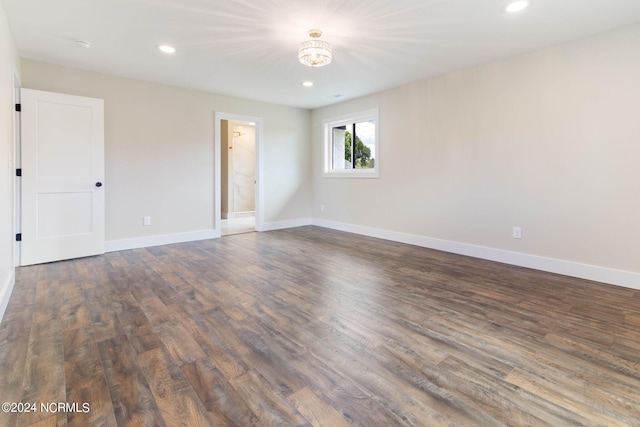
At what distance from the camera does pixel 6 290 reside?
2537mm

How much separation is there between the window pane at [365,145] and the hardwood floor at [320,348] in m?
2.86

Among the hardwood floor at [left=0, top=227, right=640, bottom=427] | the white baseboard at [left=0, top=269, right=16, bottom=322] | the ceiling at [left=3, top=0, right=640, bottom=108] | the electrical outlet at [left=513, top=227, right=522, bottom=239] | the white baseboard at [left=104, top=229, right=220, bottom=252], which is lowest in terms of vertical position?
the hardwood floor at [left=0, top=227, right=640, bottom=427]

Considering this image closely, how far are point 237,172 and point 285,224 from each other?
2.41 meters

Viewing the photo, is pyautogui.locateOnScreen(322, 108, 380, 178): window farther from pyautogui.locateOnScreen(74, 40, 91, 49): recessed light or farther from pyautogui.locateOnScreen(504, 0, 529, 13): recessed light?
pyautogui.locateOnScreen(74, 40, 91, 49): recessed light

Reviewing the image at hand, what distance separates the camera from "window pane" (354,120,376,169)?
5676 millimetres

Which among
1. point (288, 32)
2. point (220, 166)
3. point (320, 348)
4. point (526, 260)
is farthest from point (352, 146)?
point (320, 348)

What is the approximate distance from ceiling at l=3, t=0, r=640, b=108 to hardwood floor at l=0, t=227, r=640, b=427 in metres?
2.42

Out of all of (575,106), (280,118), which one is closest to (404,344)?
(575,106)

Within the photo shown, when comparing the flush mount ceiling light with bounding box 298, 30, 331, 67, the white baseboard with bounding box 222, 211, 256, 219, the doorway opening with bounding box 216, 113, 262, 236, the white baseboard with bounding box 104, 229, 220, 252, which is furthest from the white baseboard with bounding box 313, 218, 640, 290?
the white baseboard with bounding box 222, 211, 256, 219

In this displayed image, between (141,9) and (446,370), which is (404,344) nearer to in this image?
(446,370)

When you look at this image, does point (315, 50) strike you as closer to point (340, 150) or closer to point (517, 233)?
point (517, 233)

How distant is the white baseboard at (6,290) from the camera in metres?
2.34

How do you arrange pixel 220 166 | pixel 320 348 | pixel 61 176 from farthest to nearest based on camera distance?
pixel 220 166 < pixel 61 176 < pixel 320 348

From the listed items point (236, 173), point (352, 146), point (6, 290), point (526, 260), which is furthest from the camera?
point (236, 173)
